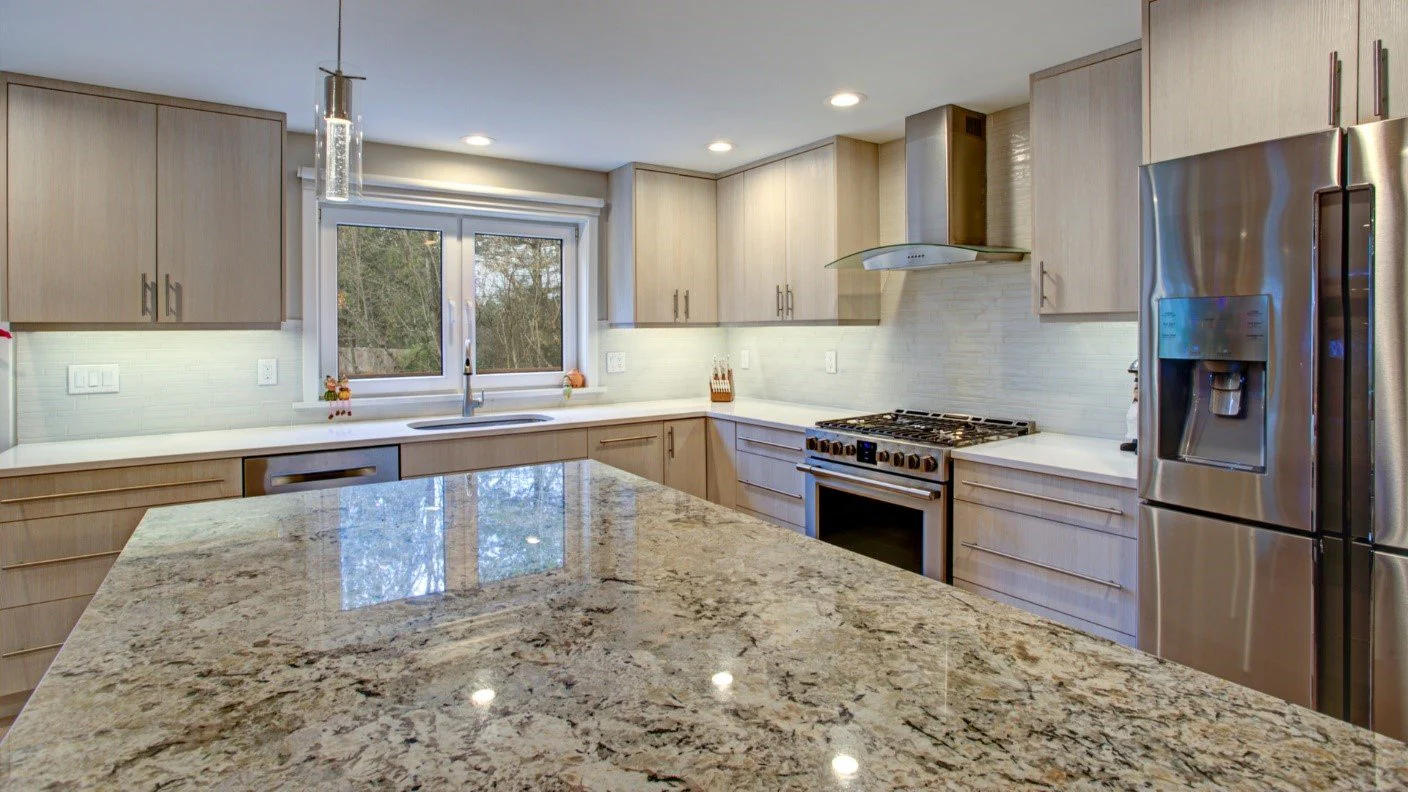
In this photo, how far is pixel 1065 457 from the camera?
2.52m

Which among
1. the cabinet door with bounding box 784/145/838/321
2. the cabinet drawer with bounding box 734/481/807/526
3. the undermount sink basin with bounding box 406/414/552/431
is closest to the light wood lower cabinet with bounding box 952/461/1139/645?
the cabinet drawer with bounding box 734/481/807/526

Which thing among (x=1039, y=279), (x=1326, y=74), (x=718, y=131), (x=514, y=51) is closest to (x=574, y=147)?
(x=718, y=131)

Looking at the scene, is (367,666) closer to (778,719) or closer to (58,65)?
(778,719)

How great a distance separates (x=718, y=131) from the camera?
135 inches

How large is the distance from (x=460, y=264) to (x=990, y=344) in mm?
2654

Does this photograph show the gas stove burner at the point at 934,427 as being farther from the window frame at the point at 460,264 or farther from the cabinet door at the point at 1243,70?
the window frame at the point at 460,264

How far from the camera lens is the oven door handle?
2.75 meters

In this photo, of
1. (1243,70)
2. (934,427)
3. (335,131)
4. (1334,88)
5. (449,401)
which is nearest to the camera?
(335,131)

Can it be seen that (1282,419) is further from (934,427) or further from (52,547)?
(52,547)

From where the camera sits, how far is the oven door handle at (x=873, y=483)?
9.02 feet

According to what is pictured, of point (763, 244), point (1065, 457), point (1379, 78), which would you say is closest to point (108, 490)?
point (763, 244)

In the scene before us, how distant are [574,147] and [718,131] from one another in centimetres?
74

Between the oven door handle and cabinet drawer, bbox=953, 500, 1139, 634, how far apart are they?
0.11m

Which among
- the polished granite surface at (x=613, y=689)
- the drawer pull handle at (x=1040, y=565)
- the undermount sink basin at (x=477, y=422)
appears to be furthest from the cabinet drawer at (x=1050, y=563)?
the undermount sink basin at (x=477, y=422)
